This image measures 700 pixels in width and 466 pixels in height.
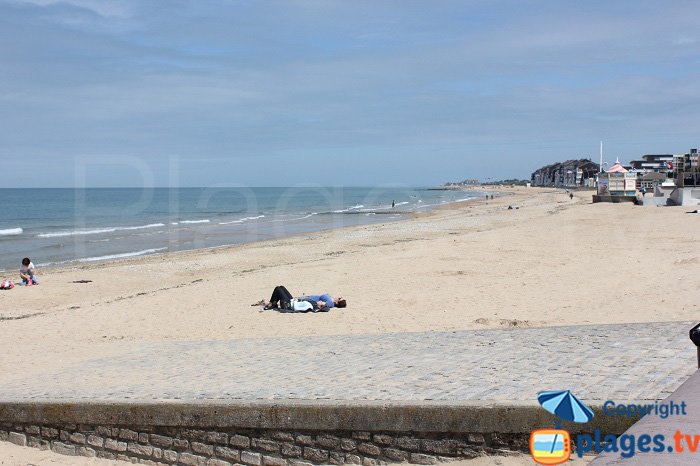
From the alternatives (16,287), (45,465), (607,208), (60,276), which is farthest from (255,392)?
(607,208)

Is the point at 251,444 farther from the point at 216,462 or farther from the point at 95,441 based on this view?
the point at 95,441

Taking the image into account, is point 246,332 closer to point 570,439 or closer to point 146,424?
point 146,424

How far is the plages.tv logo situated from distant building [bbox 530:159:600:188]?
12186 cm

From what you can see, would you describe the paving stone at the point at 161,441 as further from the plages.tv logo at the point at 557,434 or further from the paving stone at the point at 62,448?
the plages.tv logo at the point at 557,434

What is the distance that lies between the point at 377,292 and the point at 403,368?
7731 mm

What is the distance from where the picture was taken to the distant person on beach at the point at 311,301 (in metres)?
12.7

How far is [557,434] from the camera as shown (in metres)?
4.71

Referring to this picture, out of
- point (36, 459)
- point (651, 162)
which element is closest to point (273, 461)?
point (36, 459)

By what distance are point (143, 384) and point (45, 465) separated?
1215 mm

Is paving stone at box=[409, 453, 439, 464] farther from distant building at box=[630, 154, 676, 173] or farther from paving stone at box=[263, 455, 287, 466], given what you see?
distant building at box=[630, 154, 676, 173]

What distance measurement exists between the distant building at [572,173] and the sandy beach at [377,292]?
10530 cm

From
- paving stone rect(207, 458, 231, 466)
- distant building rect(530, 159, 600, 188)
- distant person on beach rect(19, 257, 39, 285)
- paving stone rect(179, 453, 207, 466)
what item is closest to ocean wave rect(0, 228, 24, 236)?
distant person on beach rect(19, 257, 39, 285)

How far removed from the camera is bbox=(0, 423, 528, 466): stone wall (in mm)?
5293

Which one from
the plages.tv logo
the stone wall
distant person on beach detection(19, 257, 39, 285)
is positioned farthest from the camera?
distant person on beach detection(19, 257, 39, 285)
